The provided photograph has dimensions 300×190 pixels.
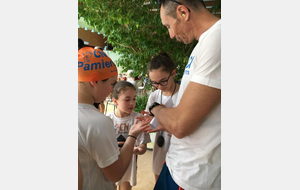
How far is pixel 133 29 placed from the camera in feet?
11.7

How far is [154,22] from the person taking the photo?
3.49 metres

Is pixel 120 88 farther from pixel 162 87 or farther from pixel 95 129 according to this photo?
pixel 95 129

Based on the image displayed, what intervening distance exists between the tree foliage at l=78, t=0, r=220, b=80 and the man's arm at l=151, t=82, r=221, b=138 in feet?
8.74

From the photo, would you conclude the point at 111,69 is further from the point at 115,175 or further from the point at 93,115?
the point at 115,175

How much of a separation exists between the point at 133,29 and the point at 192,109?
2959 mm

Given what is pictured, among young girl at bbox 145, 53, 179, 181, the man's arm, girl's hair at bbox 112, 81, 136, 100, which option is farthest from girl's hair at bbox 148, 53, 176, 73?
the man's arm

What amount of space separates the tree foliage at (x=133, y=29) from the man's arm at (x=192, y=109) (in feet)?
8.74

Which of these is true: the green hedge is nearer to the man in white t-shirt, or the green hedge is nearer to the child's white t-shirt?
the child's white t-shirt

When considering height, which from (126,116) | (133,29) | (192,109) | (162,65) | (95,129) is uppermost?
(133,29)

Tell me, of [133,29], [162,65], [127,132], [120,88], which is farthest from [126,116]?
[133,29]

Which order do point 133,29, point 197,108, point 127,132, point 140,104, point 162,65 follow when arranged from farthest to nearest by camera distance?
point 140,104 → point 133,29 → point 127,132 → point 162,65 → point 197,108

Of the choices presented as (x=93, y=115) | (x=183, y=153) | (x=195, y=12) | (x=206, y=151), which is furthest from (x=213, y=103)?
(x=93, y=115)

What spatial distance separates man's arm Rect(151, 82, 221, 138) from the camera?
92 centimetres

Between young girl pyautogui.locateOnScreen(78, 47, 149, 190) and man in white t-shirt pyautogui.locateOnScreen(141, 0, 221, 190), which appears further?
young girl pyautogui.locateOnScreen(78, 47, 149, 190)
